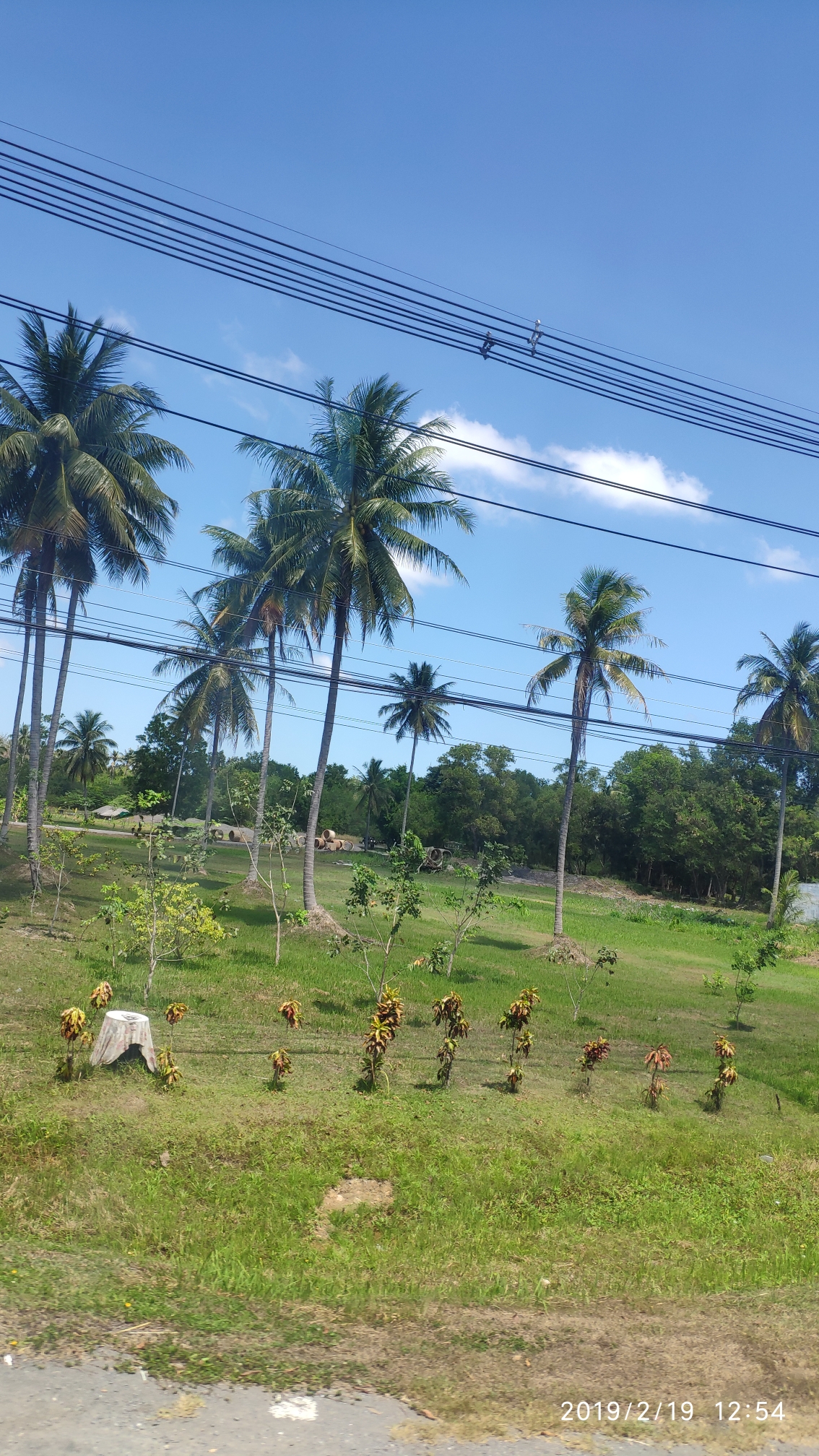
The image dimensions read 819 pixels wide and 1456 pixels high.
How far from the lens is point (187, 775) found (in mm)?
57219

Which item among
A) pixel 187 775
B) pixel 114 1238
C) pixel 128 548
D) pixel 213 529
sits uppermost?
pixel 213 529

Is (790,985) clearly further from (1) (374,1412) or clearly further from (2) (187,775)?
(2) (187,775)

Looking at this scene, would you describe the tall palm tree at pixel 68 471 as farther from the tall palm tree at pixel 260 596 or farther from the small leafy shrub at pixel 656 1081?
the small leafy shrub at pixel 656 1081

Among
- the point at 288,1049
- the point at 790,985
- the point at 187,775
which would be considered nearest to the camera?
the point at 288,1049

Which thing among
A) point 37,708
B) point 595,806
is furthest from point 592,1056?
point 595,806

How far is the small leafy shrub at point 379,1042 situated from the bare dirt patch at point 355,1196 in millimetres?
2043

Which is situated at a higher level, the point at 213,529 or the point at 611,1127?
the point at 213,529

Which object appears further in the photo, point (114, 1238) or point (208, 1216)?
point (208, 1216)

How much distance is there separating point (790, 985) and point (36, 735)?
21.5m

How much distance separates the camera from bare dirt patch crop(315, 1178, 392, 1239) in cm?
848

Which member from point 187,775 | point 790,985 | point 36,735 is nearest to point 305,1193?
point 36,735

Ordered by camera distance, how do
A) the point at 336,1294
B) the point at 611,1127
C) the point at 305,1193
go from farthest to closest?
the point at 611,1127
the point at 305,1193
the point at 336,1294

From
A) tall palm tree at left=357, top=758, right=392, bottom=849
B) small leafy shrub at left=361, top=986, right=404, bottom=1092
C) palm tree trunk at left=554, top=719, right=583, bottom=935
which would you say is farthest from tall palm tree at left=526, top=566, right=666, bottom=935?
tall palm tree at left=357, top=758, right=392, bottom=849

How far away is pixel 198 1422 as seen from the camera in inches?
187
